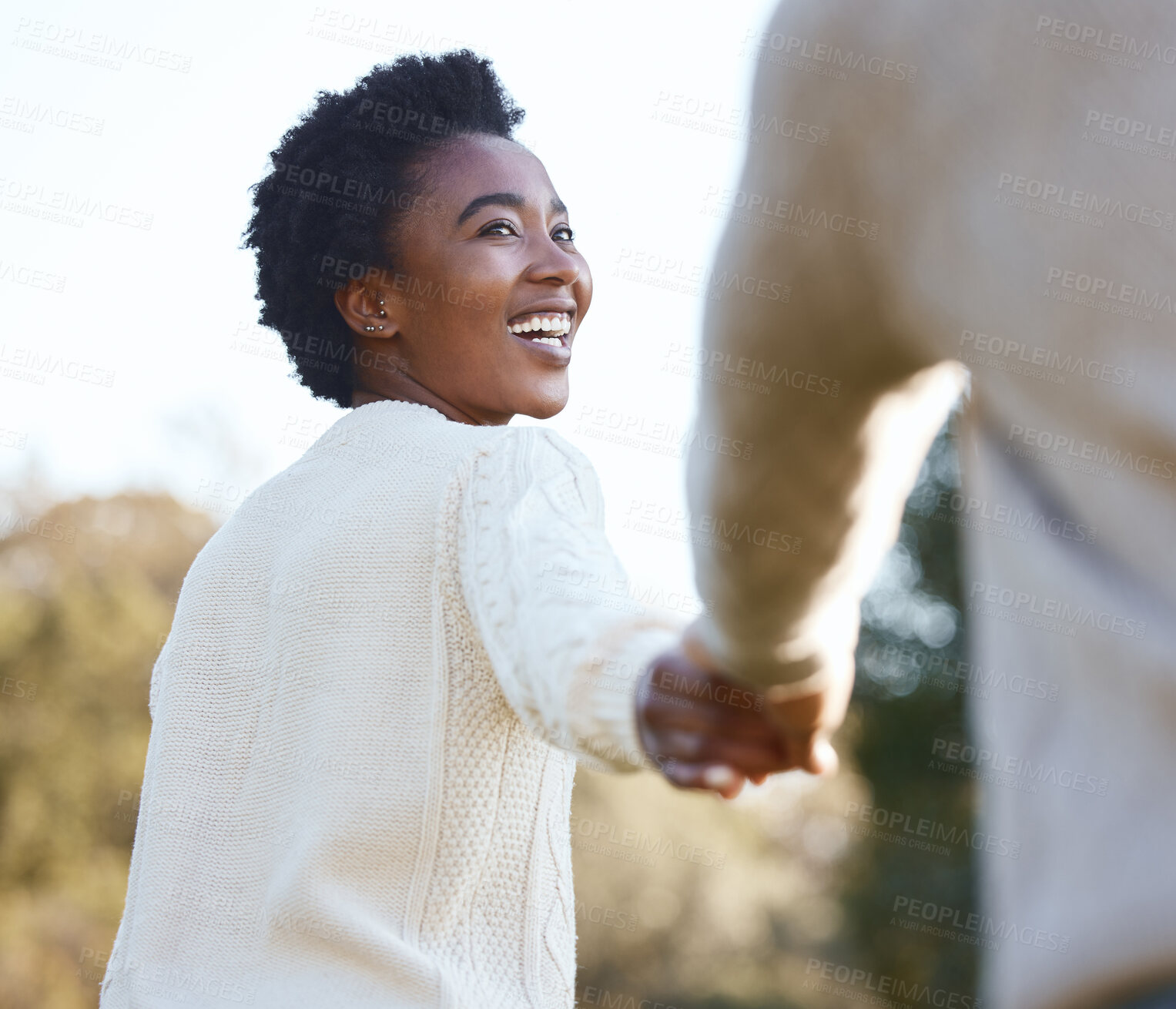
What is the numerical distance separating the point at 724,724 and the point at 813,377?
42 cm

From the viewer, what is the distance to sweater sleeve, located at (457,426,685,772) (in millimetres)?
1119

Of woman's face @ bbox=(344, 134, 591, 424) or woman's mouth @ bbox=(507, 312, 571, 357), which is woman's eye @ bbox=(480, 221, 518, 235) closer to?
woman's face @ bbox=(344, 134, 591, 424)

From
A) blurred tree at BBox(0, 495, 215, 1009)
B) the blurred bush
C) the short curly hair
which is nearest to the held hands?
the short curly hair

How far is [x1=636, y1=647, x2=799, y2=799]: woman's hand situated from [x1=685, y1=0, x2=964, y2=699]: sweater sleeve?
0.41 ft

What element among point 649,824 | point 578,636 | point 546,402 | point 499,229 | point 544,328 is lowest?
point 649,824

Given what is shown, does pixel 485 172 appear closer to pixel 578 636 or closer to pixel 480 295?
pixel 480 295

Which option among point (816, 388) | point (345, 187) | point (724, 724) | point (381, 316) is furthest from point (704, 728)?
point (345, 187)

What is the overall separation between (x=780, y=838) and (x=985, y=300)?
13002 mm

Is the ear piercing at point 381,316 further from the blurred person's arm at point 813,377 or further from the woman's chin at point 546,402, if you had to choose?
the blurred person's arm at point 813,377

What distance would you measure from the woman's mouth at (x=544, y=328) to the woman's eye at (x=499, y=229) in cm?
14

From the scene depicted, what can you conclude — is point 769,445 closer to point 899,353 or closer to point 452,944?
point 899,353

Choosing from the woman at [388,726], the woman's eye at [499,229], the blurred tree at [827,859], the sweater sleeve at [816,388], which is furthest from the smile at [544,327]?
the blurred tree at [827,859]

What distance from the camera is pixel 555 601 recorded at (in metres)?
1.19

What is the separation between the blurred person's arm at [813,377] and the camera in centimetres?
52
